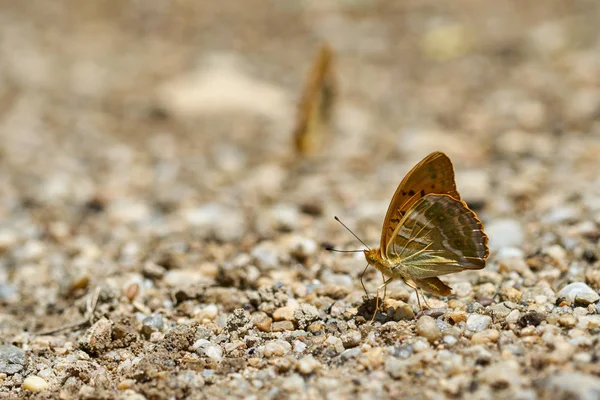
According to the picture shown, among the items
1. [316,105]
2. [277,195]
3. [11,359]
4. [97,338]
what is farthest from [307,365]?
[316,105]

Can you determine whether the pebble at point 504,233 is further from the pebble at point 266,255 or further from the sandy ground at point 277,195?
the pebble at point 266,255

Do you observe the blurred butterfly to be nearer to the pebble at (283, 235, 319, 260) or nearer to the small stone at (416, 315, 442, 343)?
the small stone at (416, 315, 442, 343)

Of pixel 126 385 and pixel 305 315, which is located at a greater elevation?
pixel 305 315

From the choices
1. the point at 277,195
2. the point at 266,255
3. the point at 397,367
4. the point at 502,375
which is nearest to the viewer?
the point at 502,375

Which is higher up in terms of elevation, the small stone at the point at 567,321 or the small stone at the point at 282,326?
the small stone at the point at 567,321

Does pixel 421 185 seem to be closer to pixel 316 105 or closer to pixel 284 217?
pixel 284 217

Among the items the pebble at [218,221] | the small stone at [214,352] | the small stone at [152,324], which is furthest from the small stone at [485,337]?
the pebble at [218,221]

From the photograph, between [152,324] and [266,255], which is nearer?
[152,324]
